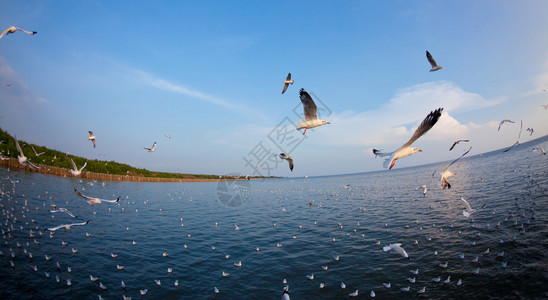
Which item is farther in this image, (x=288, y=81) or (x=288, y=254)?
(x=288, y=81)

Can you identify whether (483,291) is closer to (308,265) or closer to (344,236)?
(308,265)

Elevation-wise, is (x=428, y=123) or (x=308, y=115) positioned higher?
(x=308, y=115)

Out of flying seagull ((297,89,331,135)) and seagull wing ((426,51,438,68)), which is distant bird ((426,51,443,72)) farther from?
flying seagull ((297,89,331,135))

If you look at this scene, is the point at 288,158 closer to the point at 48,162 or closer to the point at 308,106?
the point at 308,106

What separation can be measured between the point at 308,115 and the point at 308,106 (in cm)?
60

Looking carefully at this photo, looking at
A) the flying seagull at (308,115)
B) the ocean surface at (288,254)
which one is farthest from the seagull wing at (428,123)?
the ocean surface at (288,254)

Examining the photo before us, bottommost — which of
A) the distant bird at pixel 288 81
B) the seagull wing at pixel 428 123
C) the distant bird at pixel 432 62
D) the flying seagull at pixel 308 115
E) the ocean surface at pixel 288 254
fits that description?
the ocean surface at pixel 288 254

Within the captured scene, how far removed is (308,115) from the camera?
11.1m

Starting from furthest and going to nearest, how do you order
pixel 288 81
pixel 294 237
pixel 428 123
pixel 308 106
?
pixel 294 237
pixel 288 81
pixel 308 106
pixel 428 123

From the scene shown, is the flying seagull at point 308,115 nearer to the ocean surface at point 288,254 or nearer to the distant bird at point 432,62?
the distant bird at point 432,62

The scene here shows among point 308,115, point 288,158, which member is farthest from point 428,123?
point 288,158

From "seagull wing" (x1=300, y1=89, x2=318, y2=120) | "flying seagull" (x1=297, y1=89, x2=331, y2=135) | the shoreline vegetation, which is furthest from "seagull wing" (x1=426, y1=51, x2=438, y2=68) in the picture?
the shoreline vegetation

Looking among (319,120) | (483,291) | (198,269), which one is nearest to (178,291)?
(198,269)

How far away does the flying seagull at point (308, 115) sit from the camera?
34.0 feet
